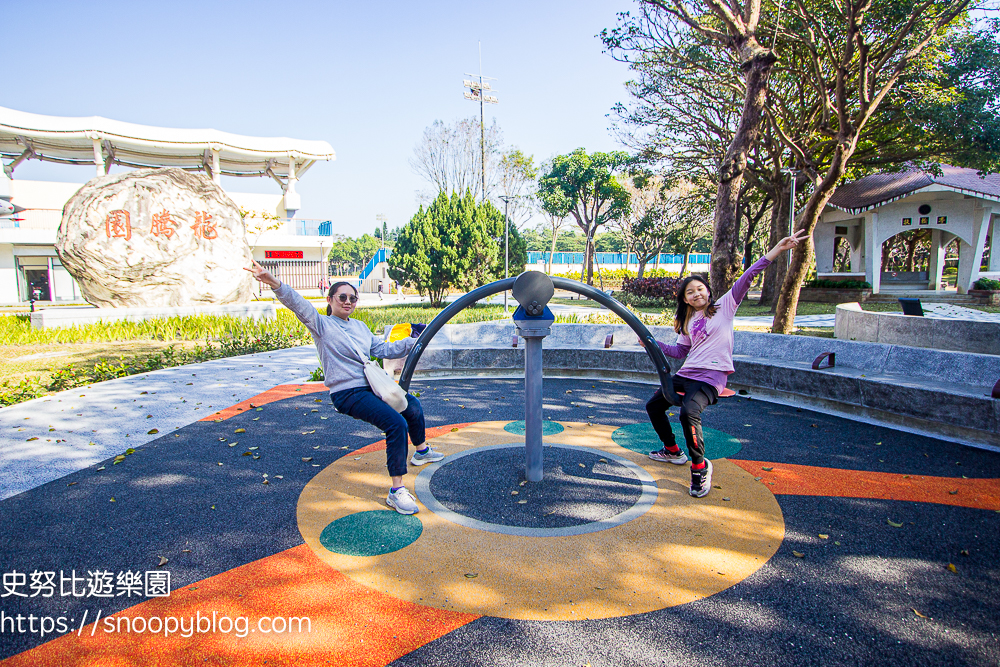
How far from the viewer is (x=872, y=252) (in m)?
21.9

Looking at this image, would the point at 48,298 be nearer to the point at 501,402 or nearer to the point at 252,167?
the point at 252,167

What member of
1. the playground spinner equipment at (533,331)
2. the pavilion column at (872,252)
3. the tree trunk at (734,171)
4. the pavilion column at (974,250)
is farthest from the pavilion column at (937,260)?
the playground spinner equipment at (533,331)

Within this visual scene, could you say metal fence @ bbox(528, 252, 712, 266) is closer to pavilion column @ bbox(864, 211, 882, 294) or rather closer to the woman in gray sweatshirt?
pavilion column @ bbox(864, 211, 882, 294)

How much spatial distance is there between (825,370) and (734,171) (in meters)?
4.45

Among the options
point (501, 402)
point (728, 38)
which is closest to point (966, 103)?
point (728, 38)

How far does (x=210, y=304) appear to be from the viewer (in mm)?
14938

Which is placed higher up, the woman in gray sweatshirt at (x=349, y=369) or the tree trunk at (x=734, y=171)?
the tree trunk at (x=734, y=171)

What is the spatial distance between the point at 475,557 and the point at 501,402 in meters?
3.58

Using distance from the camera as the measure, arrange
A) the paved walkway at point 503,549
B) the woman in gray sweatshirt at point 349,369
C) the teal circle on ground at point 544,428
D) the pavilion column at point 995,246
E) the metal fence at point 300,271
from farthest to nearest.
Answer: the metal fence at point 300,271 → the pavilion column at point 995,246 → the teal circle on ground at point 544,428 → the woman in gray sweatshirt at point 349,369 → the paved walkway at point 503,549

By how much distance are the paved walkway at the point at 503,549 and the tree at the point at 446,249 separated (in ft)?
53.2

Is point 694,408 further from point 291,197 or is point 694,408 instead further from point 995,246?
point 291,197

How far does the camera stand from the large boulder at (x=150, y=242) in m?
13.8

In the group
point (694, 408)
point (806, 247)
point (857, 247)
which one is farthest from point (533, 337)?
point (857, 247)

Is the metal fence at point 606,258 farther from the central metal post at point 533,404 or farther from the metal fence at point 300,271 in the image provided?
the central metal post at point 533,404
